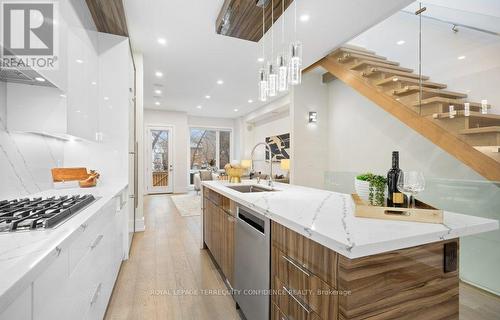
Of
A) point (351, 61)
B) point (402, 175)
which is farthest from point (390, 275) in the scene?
point (351, 61)

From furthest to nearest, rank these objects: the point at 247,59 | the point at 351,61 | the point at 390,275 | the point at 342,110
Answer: the point at 342,110 < the point at 247,59 < the point at 351,61 < the point at 390,275

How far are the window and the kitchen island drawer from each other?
7.91m

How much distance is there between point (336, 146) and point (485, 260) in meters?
2.92

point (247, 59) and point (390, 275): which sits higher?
point (247, 59)

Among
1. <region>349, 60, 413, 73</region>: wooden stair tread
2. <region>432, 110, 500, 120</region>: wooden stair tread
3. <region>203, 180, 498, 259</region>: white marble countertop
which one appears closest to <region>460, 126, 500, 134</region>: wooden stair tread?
<region>432, 110, 500, 120</region>: wooden stair tread

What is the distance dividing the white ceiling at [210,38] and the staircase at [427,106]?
1.84 feet

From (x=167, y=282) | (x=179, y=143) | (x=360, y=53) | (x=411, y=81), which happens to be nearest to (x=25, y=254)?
(x=167, y=282)

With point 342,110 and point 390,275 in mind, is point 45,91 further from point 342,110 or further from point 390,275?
point 342,110

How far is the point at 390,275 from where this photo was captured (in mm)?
894

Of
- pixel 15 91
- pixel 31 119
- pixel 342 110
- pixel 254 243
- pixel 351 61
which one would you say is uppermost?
pixel 351 61

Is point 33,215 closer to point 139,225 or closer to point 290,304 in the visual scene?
point 290,304

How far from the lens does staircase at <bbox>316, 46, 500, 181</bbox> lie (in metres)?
2.30

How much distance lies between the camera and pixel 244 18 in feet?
8.34

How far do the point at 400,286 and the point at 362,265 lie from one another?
0.80 feet
